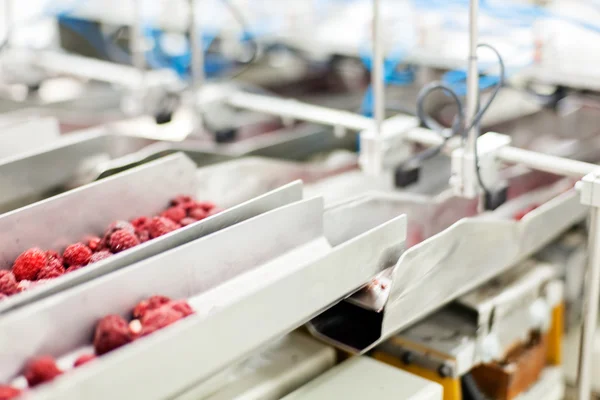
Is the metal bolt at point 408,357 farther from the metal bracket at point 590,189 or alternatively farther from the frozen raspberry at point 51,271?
the frozen raspberry at point 51,271

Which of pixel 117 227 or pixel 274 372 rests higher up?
pixel 117 227

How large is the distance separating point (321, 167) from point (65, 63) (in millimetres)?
1093

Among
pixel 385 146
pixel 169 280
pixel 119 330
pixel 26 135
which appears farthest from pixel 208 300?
pixel 26 135

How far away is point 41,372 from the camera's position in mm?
856

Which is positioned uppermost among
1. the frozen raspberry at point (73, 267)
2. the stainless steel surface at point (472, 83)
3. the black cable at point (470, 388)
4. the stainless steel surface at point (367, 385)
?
the stainless steel surface at point (472, 83)

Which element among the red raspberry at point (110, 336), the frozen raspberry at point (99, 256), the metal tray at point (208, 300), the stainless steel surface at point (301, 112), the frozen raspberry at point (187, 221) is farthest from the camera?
the stainless steel surface at point (301, 112)

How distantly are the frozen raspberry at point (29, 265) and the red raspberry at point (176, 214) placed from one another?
0.83 ft

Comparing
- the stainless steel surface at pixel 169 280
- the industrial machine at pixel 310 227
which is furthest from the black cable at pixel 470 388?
the stainless steel surface at pixel 169 280

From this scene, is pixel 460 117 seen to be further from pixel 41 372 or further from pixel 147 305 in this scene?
pixel 41 372

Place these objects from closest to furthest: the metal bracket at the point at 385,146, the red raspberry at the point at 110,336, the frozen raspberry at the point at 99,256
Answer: the red raspberry at the point at 110,336 < the frozen raspberry at the point at 99,256 < the metal bracket at the point at 385,146

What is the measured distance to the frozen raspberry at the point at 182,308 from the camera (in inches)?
37.7

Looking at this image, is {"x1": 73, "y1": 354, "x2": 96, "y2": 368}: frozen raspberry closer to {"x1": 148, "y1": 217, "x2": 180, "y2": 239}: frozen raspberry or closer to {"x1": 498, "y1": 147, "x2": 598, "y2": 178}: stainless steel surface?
Answer: {"x1": 148, "y1": 217, "x2": 180, "y2": 239}: frozen raspberry

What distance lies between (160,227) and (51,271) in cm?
20

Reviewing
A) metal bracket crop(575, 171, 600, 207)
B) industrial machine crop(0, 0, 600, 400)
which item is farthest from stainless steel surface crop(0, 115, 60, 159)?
metal bracket crop(575, 171, 600, 207)
